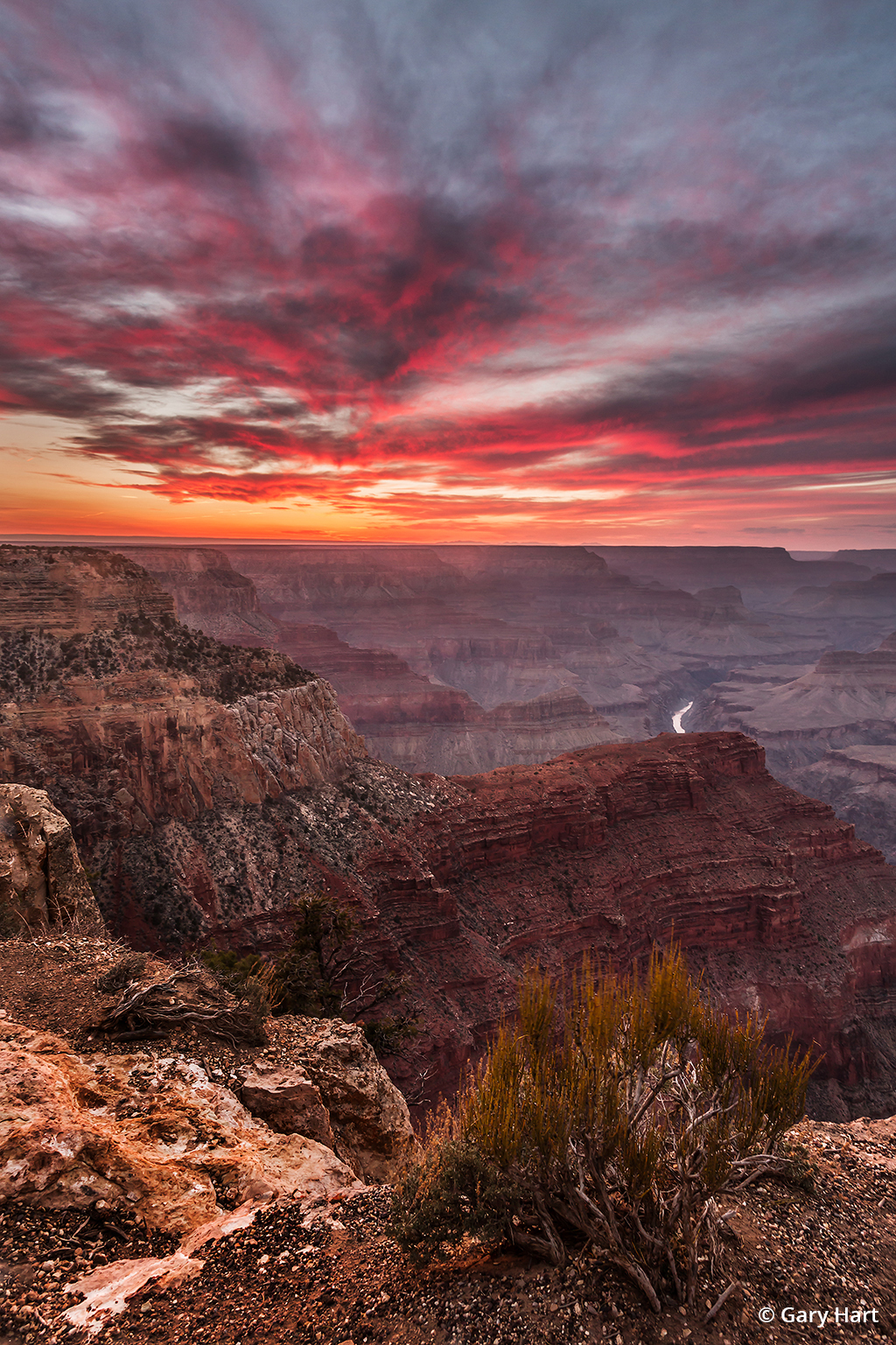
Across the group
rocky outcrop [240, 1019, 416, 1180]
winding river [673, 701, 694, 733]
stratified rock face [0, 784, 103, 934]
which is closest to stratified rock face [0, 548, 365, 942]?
stratified rock face [0, 784, 103, 934]

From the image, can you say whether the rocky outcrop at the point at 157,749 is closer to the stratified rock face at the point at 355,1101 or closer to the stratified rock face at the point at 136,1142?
the stratified rock face at the point at 355,1101

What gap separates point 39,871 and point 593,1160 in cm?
1606

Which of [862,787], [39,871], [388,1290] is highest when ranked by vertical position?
[388,1290]

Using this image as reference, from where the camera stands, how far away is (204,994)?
11617mm

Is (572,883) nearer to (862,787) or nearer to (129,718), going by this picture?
(129,718)

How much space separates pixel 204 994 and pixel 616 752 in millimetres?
43513

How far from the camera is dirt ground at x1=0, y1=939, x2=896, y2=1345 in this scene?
5.88 metres

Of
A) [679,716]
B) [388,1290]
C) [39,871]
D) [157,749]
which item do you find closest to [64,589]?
[157,749]

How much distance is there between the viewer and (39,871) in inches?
659

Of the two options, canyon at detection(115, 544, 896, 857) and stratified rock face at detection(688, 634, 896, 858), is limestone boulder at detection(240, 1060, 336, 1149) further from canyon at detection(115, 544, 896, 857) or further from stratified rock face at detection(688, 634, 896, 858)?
stratified rock face at detection(688, 634, 896, 858)

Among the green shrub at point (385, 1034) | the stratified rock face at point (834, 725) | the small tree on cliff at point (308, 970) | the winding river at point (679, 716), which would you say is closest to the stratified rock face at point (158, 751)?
the small tree on cliff at point (308, 970)

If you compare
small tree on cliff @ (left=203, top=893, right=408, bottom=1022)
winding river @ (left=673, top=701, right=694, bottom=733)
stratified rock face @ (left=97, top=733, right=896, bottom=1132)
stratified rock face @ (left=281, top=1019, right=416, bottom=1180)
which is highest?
stratified rock face @ (left=281, top=1019, right=416, bottom=1180)

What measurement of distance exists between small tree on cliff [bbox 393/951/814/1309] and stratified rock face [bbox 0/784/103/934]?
12.5 meters

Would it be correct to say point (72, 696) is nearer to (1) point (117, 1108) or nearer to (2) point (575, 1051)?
(1) point (117, 1108)
